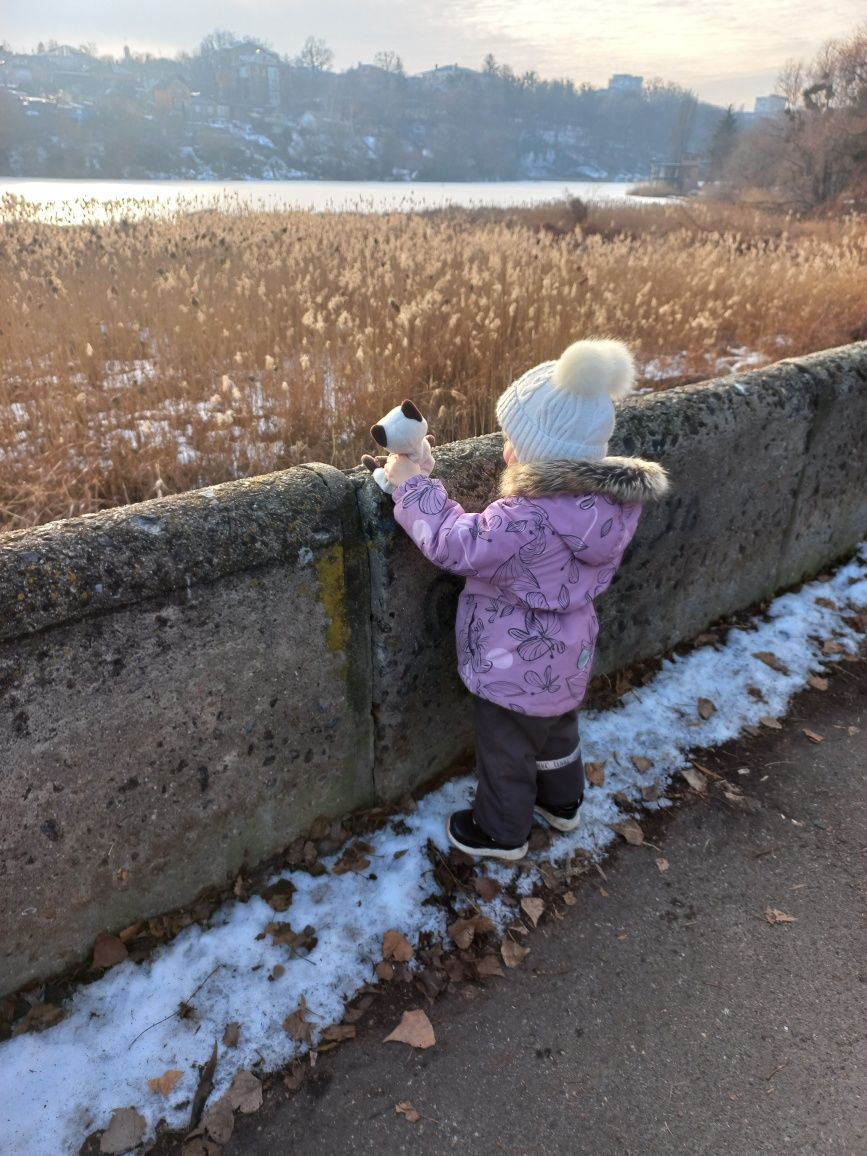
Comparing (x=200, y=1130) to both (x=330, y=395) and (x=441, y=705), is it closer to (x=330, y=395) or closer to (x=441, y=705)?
(x=441, y=705)

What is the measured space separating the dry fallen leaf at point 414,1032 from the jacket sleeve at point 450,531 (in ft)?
4.09

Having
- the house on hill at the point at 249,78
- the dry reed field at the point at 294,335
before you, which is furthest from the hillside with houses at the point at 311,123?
Result: the dry reed field at the point at 294,335

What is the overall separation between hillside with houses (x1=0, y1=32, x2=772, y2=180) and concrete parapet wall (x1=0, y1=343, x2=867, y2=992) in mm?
69770

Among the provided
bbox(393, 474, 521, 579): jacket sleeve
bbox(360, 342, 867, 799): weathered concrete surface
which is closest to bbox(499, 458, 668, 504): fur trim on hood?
bbox(393, 474, 521, 579): jacket sleeve

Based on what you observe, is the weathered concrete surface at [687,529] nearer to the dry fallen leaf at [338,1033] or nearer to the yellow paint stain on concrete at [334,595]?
the yellow paint stain on concrete at [334,595]

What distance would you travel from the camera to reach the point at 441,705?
8.21ft

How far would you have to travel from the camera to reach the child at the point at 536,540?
73.1 inches

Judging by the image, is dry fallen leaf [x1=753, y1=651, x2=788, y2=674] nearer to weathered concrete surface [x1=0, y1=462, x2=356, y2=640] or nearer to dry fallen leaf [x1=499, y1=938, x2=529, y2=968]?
dry fallen leaf [x1=499, y1=938, x2=529, y2=968]

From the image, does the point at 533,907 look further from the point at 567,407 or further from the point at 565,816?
the point at 567,407

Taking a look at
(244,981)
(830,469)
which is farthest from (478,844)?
(830,469)

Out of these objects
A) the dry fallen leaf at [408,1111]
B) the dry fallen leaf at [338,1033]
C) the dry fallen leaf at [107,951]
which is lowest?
the dry fallen leaf at [408,1111]

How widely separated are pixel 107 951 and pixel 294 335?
4.17 metres

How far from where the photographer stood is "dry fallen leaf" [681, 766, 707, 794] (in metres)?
2.72

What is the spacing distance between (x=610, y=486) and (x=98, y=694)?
1388 millimetres
